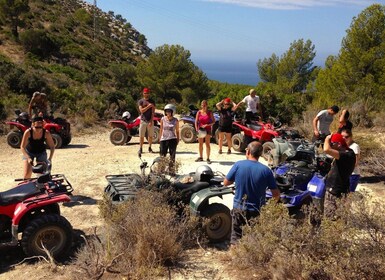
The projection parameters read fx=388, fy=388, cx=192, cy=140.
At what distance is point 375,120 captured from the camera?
1312 centimetres

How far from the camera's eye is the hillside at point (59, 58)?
53.0 ft

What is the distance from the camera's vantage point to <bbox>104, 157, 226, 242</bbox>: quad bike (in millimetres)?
5035

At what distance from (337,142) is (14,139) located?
345 inches

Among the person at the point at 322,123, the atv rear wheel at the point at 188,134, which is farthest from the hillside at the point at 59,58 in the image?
the person at the point at 322,123

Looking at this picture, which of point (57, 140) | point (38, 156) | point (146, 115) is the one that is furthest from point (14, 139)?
point (38, 156)

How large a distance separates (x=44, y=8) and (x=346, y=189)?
49.7 m

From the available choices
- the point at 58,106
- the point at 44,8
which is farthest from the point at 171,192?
the point at 44,8

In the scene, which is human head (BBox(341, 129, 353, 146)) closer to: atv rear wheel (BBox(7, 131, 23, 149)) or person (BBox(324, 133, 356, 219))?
person (BBox(324, 133, 356, 219))

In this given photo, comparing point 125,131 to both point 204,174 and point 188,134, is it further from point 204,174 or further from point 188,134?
point 204,174

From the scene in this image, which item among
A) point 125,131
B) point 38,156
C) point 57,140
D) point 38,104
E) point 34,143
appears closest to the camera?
A: point 34,143

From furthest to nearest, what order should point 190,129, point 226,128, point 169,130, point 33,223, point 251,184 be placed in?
point 190,129 → point 226,128 → point 169,130 → point 33,223 → point 251,184

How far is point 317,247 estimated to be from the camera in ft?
11.7

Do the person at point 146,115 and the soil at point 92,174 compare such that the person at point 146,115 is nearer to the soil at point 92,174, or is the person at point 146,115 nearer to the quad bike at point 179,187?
the soil at point 92,174

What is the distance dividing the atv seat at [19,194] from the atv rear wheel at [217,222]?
7.21ft
